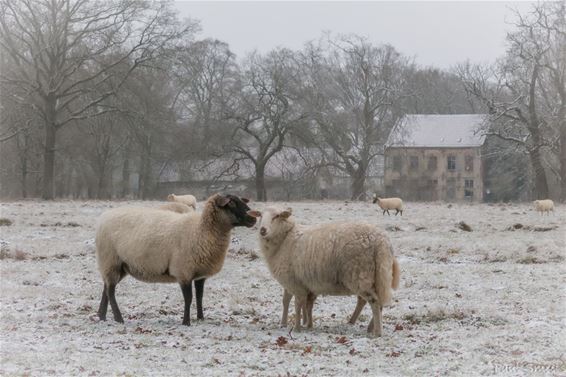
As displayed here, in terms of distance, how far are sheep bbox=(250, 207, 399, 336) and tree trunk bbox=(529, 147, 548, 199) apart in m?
43.0

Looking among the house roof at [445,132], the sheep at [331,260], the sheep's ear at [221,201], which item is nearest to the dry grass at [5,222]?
the sheep's ear at [221,201]

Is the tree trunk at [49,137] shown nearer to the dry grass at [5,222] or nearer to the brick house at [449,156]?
the dry grass at [5,222]

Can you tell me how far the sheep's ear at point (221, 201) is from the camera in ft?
38.9

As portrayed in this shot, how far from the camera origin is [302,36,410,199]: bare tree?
57.7 metres

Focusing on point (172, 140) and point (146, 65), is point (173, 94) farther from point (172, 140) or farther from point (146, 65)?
point (146, 65)

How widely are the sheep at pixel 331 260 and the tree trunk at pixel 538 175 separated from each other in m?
43.0

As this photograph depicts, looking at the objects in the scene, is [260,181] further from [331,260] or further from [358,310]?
[331,260]

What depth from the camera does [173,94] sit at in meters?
58.2

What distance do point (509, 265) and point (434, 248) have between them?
9.69 ft

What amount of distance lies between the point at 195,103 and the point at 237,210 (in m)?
54.4

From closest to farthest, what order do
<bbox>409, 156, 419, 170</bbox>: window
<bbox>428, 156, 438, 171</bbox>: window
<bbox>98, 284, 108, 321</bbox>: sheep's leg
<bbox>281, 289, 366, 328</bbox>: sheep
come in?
<bbox>281, 289, 366, 328</bbox>: sheep < <bbox>98, 284, 108, 321</bbox>: sheep's leg < <bbox>409, 156, 419, 170</bbox>: window < <bbox>428, 156, 438, 171</bbox>: window

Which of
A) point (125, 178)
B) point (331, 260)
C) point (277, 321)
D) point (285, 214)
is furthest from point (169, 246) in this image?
point (125, 178)

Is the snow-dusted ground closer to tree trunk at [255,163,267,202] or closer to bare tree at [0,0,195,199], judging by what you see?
bare tree at [0,0,195,199]

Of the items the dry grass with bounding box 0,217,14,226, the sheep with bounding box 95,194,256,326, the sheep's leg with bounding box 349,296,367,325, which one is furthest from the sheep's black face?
the dry grass with bounding box 0,217,14,226
